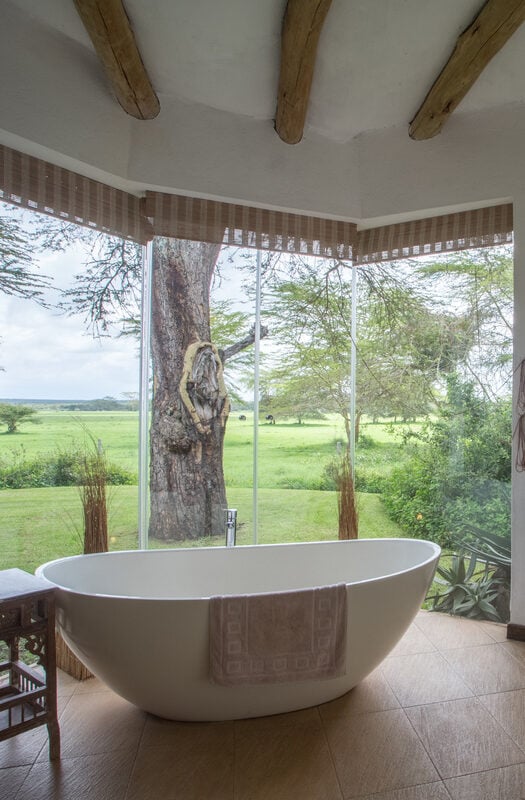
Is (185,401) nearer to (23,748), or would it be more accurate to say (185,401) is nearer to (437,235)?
(437,235)

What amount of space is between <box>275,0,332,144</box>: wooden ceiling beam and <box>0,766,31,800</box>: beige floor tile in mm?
3174

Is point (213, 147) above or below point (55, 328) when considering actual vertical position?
above

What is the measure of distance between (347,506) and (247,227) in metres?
1.94

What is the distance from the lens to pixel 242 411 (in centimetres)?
417

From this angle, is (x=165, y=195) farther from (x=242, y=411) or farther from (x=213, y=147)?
(x=242, y=411)

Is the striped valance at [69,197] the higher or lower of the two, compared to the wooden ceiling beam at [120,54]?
lower

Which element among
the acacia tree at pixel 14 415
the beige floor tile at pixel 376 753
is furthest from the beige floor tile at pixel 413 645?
the acacia tree at pixel 14 415

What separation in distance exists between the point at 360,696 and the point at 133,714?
1.05m

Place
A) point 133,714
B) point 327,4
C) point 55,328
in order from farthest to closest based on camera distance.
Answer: point 55,328
point 133,714
point 327,4

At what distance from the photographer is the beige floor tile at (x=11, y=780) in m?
1.86

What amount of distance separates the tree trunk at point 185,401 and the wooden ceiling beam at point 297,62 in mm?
1258

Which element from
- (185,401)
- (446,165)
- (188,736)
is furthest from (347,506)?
(446,165)

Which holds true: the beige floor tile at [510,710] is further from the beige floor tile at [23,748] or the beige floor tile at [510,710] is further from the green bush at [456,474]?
the beige floor tile at [23,748]

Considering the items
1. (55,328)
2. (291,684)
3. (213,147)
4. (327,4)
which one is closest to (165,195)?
(213,147)
